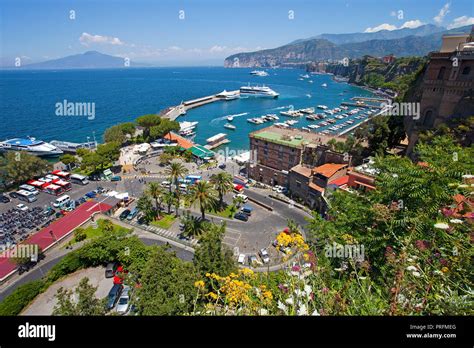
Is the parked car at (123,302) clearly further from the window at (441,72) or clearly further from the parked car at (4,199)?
the window at (441,72)

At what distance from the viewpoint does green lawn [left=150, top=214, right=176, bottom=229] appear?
1162 inches

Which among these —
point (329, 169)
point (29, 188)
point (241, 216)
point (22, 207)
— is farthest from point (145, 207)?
point (329, 169)

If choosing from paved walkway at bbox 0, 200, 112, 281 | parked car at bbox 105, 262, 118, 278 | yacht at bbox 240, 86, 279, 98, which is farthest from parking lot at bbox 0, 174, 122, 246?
yacht at bbox 240, 86, 279, 98

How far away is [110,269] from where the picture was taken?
20953 mm

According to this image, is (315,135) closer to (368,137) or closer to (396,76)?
(368,137)

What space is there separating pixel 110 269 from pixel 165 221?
981 centimetres

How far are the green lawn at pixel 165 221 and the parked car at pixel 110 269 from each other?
8.11m

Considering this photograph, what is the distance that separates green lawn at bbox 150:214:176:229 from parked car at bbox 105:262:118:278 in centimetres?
811

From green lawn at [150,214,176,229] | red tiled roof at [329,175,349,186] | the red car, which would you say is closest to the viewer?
the red car

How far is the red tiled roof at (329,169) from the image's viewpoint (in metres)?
29.4

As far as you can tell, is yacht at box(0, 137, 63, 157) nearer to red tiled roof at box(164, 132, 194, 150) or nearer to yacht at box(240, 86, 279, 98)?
red tiled roof at box(164, 132, 194, 150)
